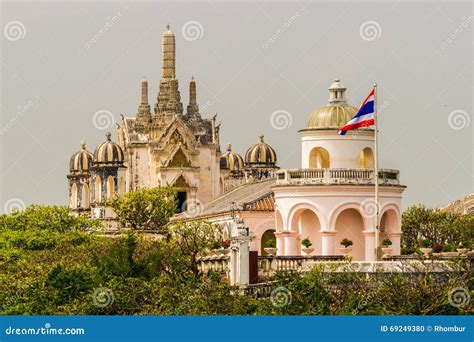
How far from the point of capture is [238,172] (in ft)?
616

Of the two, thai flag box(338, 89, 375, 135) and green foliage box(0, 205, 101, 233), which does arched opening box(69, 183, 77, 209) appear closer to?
green foliage box(0, 205, 101, 233)

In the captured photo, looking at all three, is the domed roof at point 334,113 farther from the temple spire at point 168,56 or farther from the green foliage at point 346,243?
the temple spire at point 168,56

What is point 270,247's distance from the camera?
10631cm

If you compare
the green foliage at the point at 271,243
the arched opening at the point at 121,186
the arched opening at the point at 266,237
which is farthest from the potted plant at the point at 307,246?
the arched opening at the point at 121,186

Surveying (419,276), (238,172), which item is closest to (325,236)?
(419,276)

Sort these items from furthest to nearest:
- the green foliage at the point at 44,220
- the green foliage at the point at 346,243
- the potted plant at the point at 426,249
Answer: the green foliage at the point at 44,220 < the green foliage at the point at 346,243 < the potted plant at the point at 426,249

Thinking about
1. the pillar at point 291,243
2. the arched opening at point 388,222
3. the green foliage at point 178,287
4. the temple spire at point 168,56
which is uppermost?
the temple spire at point 168,56

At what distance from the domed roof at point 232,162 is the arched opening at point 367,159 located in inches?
3096

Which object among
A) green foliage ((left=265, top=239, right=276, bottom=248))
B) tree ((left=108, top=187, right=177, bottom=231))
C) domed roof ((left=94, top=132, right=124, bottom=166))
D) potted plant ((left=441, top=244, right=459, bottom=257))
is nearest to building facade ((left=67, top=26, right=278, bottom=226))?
domed roof ((left=94, top=132, right=124, bottom=166))

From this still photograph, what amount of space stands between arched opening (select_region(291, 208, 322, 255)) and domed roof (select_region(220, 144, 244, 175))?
80017 mm

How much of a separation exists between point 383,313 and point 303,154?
94.3 ft

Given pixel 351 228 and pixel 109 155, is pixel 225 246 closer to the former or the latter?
pixel 351 228

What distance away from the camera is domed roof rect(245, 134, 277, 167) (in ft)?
604

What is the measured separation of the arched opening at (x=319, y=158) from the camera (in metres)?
106
